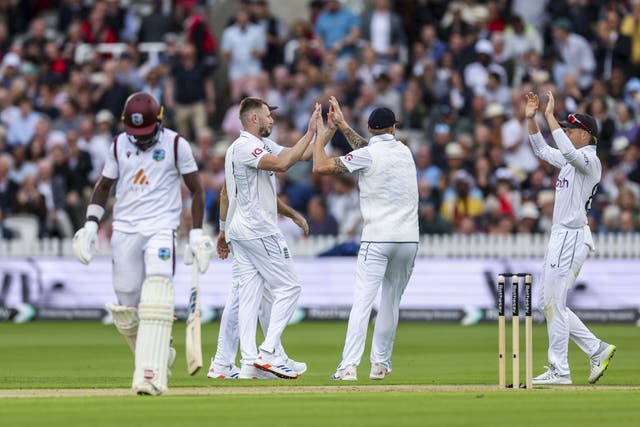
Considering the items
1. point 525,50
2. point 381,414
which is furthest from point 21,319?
point 381,414

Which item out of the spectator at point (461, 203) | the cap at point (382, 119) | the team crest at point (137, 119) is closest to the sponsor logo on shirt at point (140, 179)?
the team crest at point (137, 119)

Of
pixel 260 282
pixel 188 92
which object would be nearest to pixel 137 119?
pixel 260 282

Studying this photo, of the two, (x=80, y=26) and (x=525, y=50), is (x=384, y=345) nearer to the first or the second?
(x=525, y=50)

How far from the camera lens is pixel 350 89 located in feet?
94.0

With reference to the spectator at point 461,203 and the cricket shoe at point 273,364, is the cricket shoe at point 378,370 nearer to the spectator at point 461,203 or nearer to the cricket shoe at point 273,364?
the cricket shoe at point 273,364

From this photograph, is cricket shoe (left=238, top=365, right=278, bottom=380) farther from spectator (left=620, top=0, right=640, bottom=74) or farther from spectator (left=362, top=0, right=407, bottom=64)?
spectator (left=362, top=0, right=407, bottom=64)

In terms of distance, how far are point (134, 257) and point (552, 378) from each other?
4128 millimetres

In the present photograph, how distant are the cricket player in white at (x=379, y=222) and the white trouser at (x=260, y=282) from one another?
631 millimetres

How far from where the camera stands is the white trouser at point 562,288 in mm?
14711

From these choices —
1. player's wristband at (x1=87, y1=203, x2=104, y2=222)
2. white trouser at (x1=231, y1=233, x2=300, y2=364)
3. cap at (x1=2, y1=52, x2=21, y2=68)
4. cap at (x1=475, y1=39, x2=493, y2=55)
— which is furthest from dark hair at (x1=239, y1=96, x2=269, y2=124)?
cap at (x1=2, y1=52, x2=21, y2=68)

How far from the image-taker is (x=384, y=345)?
14758mm

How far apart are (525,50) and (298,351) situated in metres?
11.9

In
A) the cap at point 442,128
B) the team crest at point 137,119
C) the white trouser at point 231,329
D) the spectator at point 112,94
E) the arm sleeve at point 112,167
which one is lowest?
the white trouser at point 231,329

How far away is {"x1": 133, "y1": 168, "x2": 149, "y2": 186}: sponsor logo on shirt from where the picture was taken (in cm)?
1302
